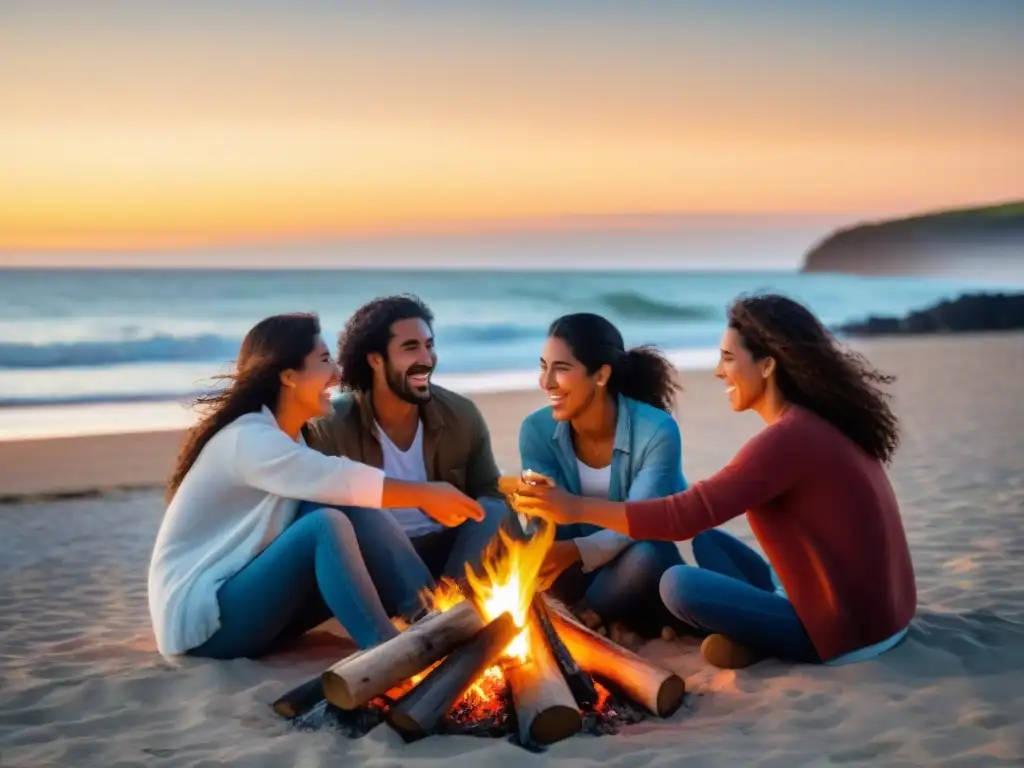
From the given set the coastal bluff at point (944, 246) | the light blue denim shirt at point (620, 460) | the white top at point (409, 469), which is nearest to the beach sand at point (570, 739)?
the light blue denim shirt at point (620, 460)

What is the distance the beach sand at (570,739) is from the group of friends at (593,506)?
18 centimetres

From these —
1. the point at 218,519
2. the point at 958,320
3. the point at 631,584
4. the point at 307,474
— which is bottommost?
the point at 631,584

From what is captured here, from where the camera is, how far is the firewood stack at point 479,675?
162 inches

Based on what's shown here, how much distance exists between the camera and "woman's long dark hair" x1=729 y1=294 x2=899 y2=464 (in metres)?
4.58

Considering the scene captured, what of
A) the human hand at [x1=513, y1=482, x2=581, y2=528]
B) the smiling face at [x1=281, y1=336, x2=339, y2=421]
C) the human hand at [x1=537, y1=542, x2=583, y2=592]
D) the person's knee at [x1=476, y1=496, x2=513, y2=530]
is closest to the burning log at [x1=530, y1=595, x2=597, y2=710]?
the human hand at [x1=513, y1=482, x2=581, y2=528]

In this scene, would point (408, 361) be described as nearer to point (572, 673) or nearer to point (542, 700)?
point (572, 673)

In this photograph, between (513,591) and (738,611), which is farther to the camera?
(738,611)

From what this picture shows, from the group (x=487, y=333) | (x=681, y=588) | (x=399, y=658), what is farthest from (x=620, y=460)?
(x=487, y=333)

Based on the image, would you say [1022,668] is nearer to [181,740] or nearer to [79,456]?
[181,740]

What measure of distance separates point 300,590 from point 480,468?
4.96 ft

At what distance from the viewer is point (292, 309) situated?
39.8m

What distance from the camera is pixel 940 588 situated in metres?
6.15

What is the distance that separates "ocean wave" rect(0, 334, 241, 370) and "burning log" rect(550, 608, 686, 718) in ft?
64.4

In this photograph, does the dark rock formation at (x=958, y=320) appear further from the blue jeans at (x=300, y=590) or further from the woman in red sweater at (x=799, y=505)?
the blue jeans at (x=300, y=590)
